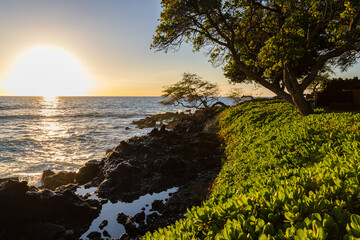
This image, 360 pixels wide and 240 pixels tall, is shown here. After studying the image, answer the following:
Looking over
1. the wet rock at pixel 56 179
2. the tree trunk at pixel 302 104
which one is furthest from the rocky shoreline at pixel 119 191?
the tree trunk at pixel 302 104

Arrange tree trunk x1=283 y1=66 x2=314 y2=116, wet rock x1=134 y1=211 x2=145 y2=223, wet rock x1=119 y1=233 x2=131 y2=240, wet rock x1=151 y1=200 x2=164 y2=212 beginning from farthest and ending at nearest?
tree trunk x1=283 y1=66 x2=314 y2=116 < wet rock x1=151 y1=200 x2=164 y2=212 < wet rock x1=134 y1=211 x2=145 y2=223 < wet rock x1=119 y1=233 x2=131 y2=240

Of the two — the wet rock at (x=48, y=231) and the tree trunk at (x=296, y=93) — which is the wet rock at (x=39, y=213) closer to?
the wet rock at (x=48, y=231)

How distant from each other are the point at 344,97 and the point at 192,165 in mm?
19774

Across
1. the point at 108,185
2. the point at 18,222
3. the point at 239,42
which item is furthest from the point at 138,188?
the point at 239,42

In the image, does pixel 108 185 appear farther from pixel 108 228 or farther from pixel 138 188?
pixel 108 228

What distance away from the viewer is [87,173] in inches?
508

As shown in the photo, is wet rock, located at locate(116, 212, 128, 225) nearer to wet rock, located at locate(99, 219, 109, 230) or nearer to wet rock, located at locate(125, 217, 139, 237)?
wet rock, located at locate(125, 217, 139, 237)

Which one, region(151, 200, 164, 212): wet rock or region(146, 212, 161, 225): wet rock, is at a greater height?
region(151, 200, 164, 212): wet rock

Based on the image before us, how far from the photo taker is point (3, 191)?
775 centimetres

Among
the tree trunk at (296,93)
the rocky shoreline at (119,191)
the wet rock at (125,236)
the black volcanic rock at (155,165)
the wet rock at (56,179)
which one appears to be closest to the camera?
the wet rock at (125,236)

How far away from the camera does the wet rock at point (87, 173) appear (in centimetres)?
1253

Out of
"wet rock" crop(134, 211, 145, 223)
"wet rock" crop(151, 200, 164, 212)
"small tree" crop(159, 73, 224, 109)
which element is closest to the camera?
"wet rock" crop(134, 211, 145, 223)

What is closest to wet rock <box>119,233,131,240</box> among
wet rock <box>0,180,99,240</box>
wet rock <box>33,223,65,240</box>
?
wet rock <box>0,180,99,240</box>

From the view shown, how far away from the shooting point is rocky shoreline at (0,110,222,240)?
287 inches
